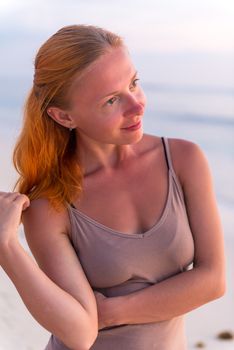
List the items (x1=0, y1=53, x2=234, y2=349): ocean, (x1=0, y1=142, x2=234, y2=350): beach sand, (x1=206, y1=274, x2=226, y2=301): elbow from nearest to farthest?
(x1=206, y1=274, x2=226, y2=301): elbow → (x1=0, y1=142, x2=234, y2=350): beach sand → (x1=0, y1=53, x2=234, y2=349): ocean

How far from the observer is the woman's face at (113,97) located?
1.36 meters

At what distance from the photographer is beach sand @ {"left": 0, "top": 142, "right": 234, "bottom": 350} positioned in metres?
3.03

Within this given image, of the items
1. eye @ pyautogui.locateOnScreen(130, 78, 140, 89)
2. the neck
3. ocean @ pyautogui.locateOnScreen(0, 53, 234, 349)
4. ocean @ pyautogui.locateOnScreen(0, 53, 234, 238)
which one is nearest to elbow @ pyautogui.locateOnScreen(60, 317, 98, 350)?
the neck

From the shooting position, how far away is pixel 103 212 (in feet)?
4.79

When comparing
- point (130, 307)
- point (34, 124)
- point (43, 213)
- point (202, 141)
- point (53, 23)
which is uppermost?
point (34, 124)

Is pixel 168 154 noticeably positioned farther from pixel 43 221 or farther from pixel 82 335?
pixel 82 335

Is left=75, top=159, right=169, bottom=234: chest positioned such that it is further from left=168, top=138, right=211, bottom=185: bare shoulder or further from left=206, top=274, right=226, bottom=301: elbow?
left=206, top=274, right=226, bottom=301: elbow

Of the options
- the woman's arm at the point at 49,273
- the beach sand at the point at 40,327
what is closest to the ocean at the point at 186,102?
the beach sand at the point at 40,327

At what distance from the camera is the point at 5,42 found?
678cm

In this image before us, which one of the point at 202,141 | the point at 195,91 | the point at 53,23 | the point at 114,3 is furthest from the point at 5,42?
the point at 202,141

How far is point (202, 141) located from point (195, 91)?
3.44ft

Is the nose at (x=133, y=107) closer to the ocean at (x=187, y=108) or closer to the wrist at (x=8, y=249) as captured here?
the wrist at (x=8, y=249)

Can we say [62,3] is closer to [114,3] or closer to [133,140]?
[114,3]

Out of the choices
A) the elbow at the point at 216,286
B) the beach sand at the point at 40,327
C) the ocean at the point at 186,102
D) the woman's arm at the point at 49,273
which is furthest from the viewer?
the ocean at the point at 186,102
